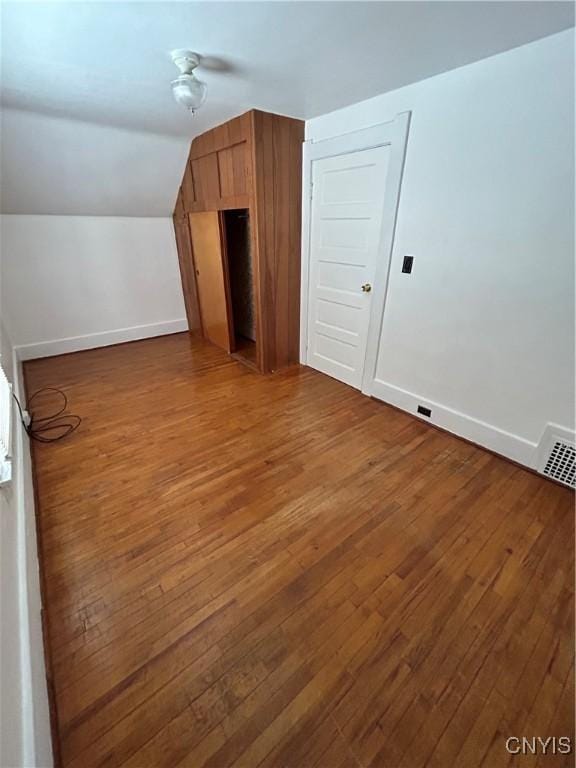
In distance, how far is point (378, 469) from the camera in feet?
6.88

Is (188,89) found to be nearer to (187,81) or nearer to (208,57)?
(187,81)

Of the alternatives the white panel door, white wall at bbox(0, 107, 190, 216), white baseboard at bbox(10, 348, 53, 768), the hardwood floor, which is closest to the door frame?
the white panel door

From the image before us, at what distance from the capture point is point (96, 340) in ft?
13.5

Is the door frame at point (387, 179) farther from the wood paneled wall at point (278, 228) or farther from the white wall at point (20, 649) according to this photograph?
the white wall at point (20, 649)

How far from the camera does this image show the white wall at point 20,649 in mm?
781

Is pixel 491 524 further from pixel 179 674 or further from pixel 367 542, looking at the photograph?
pixel 179 674

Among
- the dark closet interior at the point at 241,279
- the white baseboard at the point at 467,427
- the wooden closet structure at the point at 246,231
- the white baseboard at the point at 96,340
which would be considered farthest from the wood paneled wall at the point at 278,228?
the white baseboard at the point at 96,340

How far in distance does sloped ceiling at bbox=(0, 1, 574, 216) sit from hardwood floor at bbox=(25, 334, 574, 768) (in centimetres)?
226

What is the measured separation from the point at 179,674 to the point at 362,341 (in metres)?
2.51

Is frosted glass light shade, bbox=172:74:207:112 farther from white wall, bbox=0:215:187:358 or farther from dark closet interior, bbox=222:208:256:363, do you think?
white wall, bbox=0:215:187:358

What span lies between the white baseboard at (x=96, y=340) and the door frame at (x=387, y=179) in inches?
93.5

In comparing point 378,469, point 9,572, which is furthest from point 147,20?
point 378,469

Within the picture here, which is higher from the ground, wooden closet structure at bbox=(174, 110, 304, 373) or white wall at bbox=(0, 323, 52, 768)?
wooden closet structure at bbox=(174, 110, 304, 373)

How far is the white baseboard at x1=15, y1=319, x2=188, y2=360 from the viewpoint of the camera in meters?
3.72
